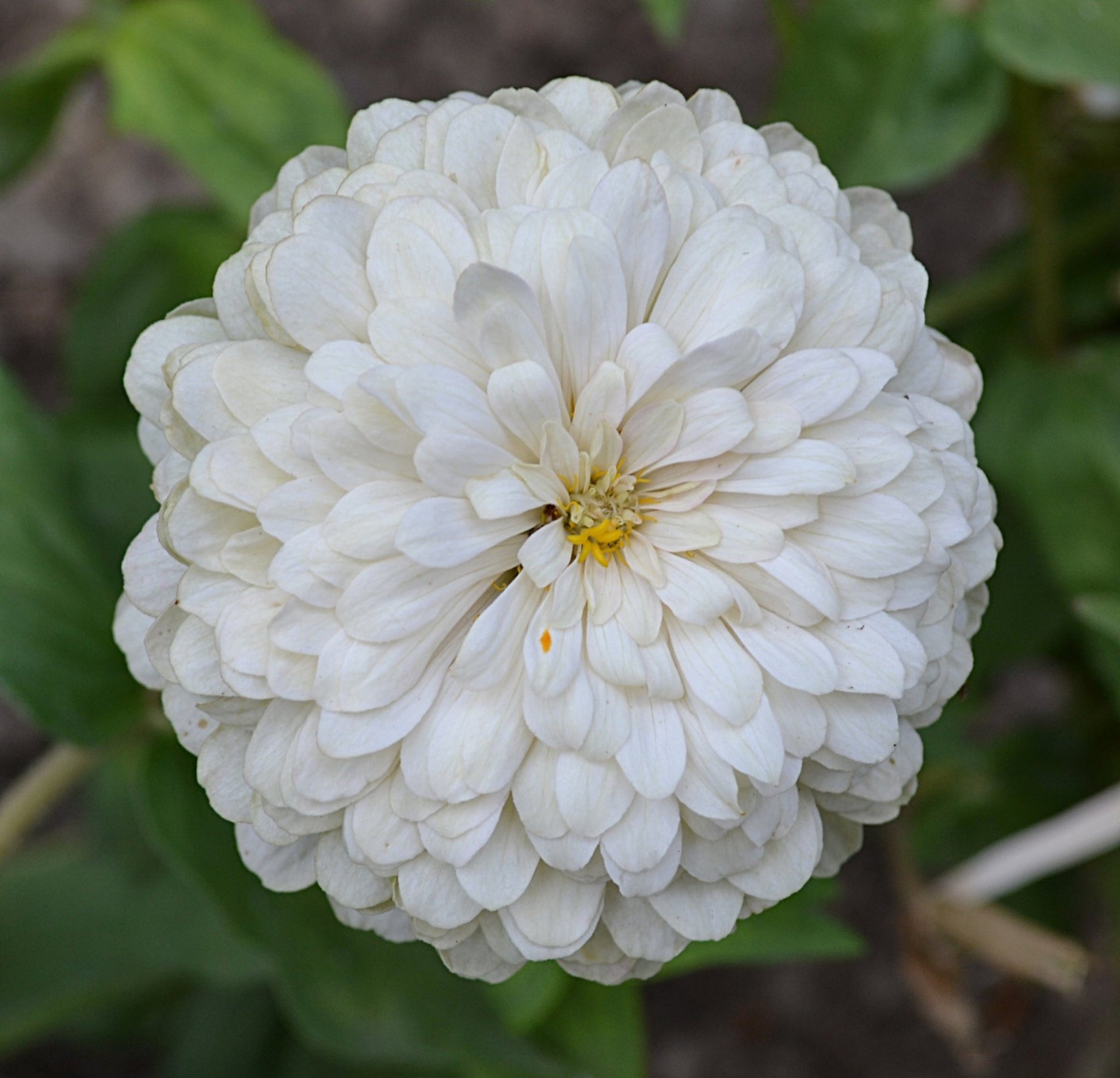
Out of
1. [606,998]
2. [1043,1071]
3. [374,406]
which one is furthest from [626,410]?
[1043,1071]

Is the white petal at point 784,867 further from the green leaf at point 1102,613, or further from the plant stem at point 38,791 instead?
the plant stem at point 38,791

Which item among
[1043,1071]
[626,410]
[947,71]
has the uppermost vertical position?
[626,410]

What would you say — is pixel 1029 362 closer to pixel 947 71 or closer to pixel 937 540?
pixel 947 71

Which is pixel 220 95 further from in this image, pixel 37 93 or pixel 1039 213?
pixel 1039 213

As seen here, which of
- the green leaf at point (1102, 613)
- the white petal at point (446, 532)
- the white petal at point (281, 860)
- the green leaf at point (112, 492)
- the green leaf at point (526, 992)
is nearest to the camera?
the white petal at point (446, 532)

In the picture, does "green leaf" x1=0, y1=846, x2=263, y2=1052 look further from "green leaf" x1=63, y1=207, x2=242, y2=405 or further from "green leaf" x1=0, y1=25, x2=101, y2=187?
"green leaf" x1=0, y1=25, x2=101, y2=187

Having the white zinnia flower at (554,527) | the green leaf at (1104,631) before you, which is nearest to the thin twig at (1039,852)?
the green leaf at (1104,631)
